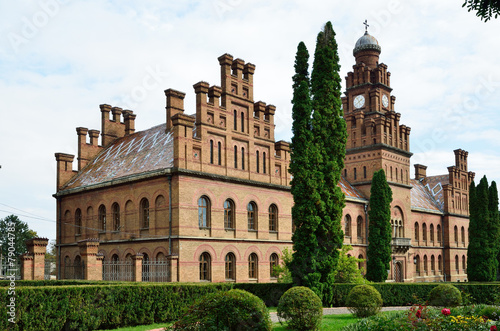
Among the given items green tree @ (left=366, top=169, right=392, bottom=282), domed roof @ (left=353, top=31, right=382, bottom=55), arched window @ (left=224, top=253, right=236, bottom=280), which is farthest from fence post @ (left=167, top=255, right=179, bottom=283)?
domed roof @ (left=353, top=31, right=382, bottom=55)

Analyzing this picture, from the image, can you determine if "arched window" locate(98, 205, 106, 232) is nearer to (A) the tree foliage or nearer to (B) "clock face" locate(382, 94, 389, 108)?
(A) the tree foliage

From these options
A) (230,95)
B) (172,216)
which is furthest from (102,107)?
(172,216)

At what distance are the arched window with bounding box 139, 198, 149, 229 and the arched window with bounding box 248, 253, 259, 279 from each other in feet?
24.1

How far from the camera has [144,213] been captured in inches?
1265

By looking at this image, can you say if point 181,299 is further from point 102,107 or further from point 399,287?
point 102,107

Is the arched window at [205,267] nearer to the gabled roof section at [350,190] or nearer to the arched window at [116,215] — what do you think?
the arched window at [116,215]

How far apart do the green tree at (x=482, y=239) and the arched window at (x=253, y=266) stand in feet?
74.3

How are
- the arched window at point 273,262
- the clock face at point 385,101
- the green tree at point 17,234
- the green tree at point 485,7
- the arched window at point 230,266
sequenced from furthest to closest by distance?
the green tree at point 17,234, the clock face at point 385,101, the arched window at point 273,262, the arched window at point 230,266, the green tree at point 485,7

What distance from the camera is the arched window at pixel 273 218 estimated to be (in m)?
36.1

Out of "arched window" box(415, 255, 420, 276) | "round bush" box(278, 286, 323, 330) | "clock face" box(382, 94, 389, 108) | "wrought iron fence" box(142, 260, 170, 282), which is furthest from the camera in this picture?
"arched window" box(415, 255, 420, 276)

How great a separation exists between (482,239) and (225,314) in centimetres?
3965

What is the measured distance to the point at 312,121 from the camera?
85.1 ft

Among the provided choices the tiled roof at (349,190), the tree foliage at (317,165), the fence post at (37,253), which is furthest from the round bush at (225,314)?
the tiled roof at (349,190)

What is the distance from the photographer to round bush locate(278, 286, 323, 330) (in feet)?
54.2
